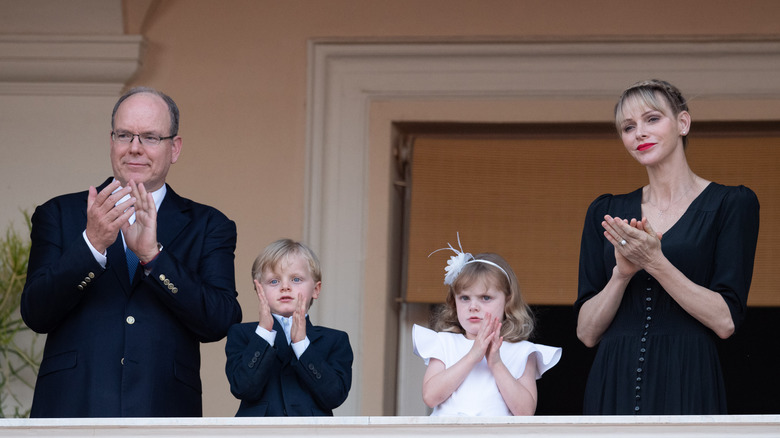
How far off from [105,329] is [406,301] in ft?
6.75

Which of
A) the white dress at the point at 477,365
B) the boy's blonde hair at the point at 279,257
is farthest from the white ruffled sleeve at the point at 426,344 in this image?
the boy's blonde hair at the point at 279,257

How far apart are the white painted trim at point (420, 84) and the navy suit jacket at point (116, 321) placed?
5.65 ft

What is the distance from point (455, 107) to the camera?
538 centimetres

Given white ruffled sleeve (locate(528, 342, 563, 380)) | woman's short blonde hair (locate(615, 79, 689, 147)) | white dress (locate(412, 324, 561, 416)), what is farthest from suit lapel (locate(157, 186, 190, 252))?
woman's short blonde hair (locate(615, 79, 689, 147))

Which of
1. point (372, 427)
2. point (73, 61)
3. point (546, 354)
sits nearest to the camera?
point (372, 427)

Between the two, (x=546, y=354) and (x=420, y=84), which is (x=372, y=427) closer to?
(x=546, y=354)

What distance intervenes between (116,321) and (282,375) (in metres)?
0.46

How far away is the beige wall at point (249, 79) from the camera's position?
17.4ft

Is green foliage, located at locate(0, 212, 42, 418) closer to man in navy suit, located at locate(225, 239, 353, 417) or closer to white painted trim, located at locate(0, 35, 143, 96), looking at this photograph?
white painted trim, located at locate(0, 35, 143, 96)

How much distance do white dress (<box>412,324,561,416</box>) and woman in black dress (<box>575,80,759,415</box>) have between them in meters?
0.20

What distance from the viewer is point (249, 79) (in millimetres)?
5449

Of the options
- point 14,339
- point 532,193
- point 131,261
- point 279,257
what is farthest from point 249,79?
point 131,261

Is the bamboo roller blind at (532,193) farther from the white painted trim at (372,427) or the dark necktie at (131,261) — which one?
the white painted trim at (372,427)

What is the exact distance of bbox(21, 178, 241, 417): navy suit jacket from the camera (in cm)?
335
